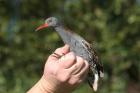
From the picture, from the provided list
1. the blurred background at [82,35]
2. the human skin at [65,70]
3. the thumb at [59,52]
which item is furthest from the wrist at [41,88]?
the blurred background at [82,35]

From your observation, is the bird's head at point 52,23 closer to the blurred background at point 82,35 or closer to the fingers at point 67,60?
the fingers at point 67,60

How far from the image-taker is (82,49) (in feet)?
8.82

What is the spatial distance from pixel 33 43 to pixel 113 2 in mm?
932

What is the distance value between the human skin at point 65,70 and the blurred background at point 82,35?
298 cm

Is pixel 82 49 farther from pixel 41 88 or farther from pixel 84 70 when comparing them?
pixel 41 88

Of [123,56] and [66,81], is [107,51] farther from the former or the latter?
[66,81]

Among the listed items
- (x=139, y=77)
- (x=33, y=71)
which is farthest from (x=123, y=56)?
(x=33, y=71)

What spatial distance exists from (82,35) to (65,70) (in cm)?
337

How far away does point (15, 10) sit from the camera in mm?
6035

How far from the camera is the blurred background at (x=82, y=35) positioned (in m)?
5.76

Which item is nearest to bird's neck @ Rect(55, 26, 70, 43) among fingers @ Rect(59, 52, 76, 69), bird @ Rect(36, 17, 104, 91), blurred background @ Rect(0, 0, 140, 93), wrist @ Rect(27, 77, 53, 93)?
bird @ Rect(36, 17, 104, 91)

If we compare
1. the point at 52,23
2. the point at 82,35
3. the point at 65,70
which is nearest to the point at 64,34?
the point at 52,23

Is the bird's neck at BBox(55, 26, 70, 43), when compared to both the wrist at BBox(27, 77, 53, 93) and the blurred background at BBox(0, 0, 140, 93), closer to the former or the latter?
the wrist at BBox(27, 77, 53, 93)

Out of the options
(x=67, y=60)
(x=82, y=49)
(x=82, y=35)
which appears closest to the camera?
(x=67, y=60)
